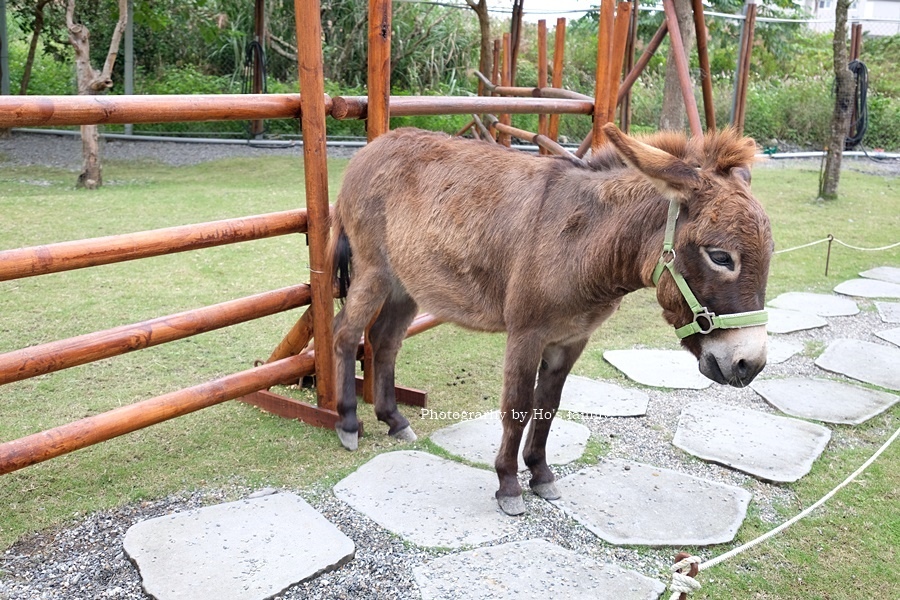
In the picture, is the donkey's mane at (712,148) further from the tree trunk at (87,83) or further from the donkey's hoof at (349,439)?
the tree trunk at (87,83)

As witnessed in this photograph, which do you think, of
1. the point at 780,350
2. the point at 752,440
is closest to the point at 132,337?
the point at 752,440

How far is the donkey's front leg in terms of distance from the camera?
3195mm

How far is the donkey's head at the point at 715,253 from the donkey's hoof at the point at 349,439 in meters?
1.82

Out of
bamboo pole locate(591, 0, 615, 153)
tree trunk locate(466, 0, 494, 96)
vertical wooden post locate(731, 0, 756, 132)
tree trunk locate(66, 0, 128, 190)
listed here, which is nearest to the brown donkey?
bamboo pole locate(591, 0, 615, 153)

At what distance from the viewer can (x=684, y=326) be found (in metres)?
2.78

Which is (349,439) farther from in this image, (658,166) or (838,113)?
(838,113)

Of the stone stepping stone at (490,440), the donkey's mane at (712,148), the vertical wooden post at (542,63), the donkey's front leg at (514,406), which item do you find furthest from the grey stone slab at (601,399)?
the vertical wooden post at (542,63)

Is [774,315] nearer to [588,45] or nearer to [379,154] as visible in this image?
[379,154]

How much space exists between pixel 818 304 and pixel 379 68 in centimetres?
455

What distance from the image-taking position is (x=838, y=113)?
34.5 feet

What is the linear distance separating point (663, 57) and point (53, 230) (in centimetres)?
1530

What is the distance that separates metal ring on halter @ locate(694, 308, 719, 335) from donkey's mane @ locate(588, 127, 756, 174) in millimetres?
533

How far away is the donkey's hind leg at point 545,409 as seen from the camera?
3422mm

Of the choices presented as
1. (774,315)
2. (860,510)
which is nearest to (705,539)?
(860,510)
